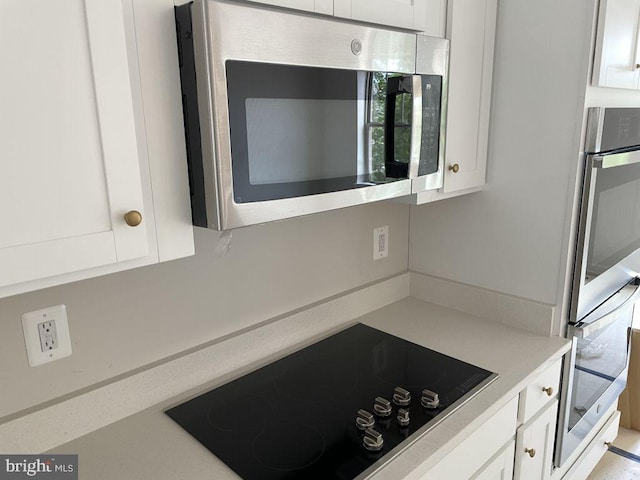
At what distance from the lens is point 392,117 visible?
1147 mm

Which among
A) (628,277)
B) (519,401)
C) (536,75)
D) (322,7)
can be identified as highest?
(322,7)

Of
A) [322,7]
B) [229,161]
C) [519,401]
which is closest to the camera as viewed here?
[229,161]

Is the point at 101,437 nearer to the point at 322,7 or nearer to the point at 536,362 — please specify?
the point at 322,7

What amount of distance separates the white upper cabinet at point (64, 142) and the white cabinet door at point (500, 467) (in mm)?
1062

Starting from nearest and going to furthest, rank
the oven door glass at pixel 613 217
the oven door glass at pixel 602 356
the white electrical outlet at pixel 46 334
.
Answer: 1. the white electrical outlet at pixel 46 334
2. the oven door glass at pixel 613 217
3. the oven door glass at pixel 602 356

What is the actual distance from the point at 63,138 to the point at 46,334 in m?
0.52

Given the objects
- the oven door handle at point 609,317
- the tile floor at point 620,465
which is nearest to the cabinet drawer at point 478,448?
the oven door handle at point 609,317

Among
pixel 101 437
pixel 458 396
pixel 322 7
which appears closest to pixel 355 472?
pixel 458 396

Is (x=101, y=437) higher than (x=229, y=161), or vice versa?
(x=229, y=161)

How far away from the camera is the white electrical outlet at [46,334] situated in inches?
40.5

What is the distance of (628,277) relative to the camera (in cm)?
188

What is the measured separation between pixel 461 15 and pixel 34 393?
142 cm

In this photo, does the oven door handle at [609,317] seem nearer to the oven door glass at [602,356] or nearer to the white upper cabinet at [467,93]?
the oven door glass at [602,356]

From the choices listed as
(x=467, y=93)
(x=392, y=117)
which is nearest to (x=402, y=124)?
(x=392, y=117)
